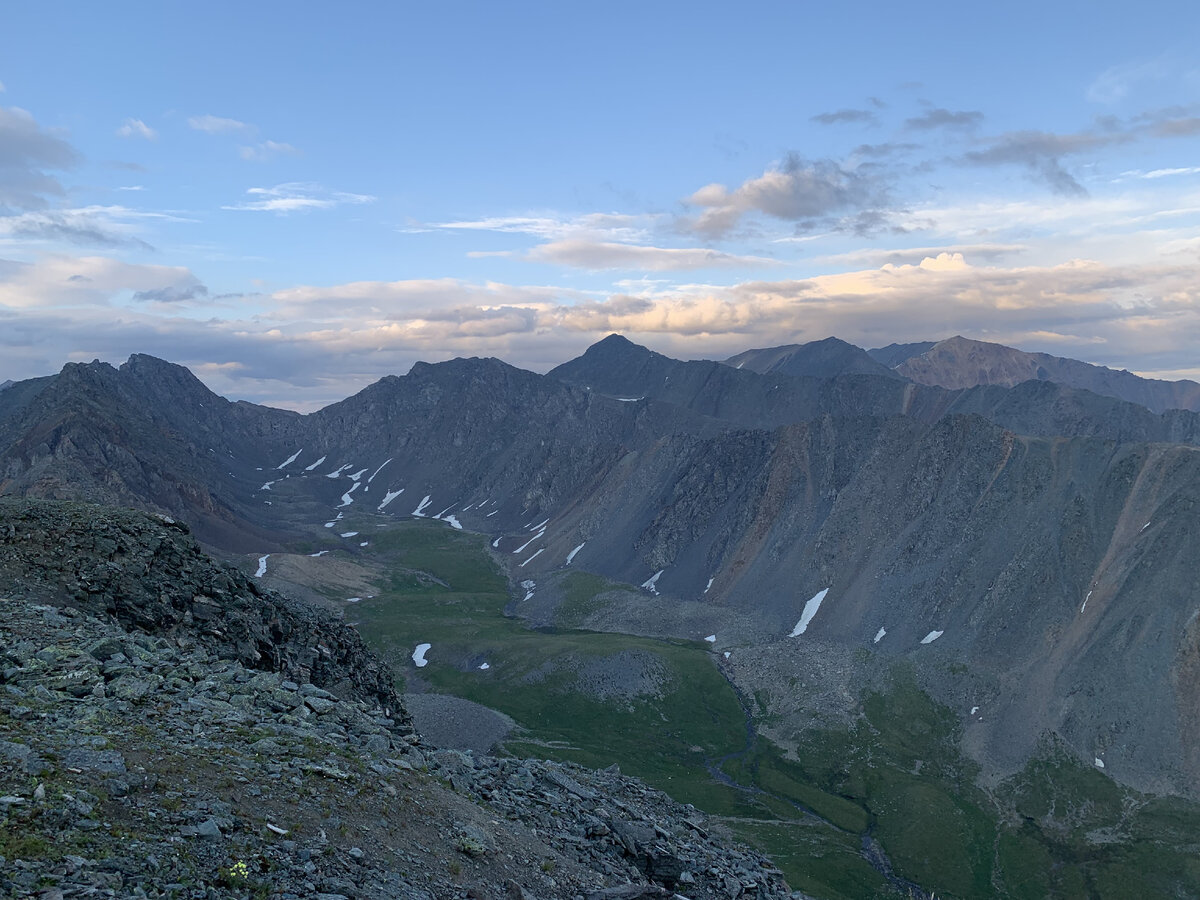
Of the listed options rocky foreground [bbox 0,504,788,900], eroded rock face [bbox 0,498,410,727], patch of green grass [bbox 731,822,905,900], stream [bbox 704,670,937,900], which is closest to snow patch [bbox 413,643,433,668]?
stream [bbox 704,670,937,900]

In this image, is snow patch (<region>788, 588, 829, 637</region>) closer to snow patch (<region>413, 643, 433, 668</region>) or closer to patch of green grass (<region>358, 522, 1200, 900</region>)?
patch of green grass (<region>358, 522, 1200, 900</region>)

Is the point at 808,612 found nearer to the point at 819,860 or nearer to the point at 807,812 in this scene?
the point at 807,812

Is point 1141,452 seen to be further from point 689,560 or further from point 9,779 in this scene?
point 9,779

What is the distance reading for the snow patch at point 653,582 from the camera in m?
188

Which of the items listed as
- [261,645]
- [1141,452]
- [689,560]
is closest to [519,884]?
[261,645]

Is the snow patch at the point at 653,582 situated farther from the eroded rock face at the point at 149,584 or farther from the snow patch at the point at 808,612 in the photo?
the eroded rock face at the point at 149,584

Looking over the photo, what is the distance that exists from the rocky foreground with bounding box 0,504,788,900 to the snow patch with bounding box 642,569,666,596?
148352 mm

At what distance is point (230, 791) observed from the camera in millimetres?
21094

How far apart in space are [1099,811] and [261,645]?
93.2 metres

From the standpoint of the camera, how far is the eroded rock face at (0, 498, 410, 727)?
3547 cm

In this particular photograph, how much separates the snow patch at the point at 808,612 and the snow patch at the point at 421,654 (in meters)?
68.6

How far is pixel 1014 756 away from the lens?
100m

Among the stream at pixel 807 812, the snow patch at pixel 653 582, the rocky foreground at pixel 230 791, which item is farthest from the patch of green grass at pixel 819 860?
the snow patch at pixel 653 582

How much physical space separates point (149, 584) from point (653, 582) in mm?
160715
